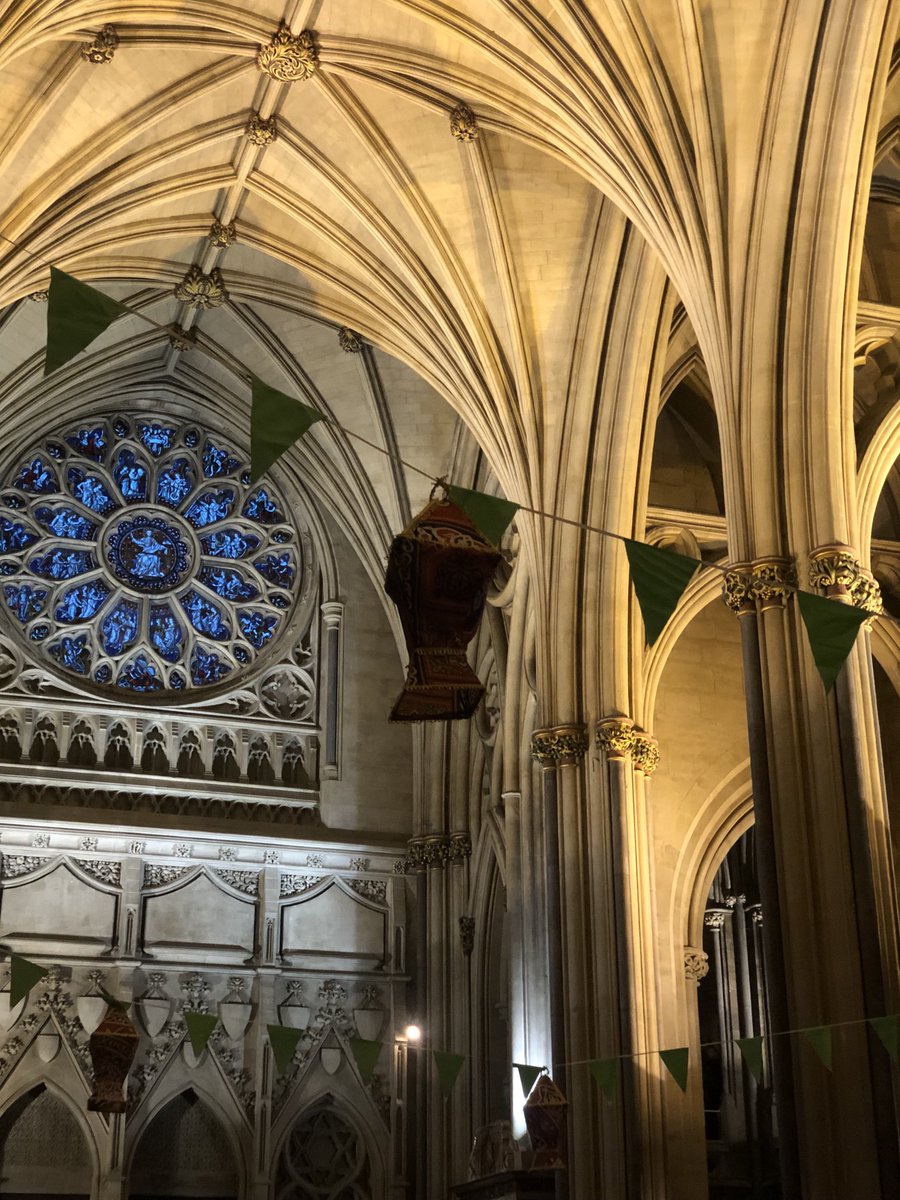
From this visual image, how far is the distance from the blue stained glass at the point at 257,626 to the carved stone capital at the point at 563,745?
251 inches

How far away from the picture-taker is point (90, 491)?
2100 centimetres

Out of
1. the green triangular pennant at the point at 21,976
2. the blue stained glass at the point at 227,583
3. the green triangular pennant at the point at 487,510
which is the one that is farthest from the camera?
the blue stained glass at the point at 227,583

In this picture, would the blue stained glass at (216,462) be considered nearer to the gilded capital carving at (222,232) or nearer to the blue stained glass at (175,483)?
the blue stained glass at (175,483)

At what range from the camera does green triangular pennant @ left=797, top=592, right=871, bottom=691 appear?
9.20 m

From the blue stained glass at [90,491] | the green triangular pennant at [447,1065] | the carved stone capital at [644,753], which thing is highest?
the blue stained glass at [90,491]

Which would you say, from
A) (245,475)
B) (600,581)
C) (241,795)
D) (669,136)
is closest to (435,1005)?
(241,795)

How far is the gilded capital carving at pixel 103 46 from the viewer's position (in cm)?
1435

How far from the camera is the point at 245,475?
21906 mm

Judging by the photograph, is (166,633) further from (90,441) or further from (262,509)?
(90,441)

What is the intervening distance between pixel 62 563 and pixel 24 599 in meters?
0.71

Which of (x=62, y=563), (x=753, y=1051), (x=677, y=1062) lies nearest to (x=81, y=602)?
(x=62, y=563)

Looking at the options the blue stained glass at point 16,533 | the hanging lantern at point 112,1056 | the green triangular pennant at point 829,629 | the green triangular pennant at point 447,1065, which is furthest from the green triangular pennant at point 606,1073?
the blue stained glass at point 16,533

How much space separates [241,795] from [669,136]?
388 inches

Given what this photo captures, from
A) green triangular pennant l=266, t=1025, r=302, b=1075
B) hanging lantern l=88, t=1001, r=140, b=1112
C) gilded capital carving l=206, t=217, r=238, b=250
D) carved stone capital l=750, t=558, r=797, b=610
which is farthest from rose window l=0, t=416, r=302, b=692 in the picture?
carved stone capital l=750, t=558, r=797, b=610
